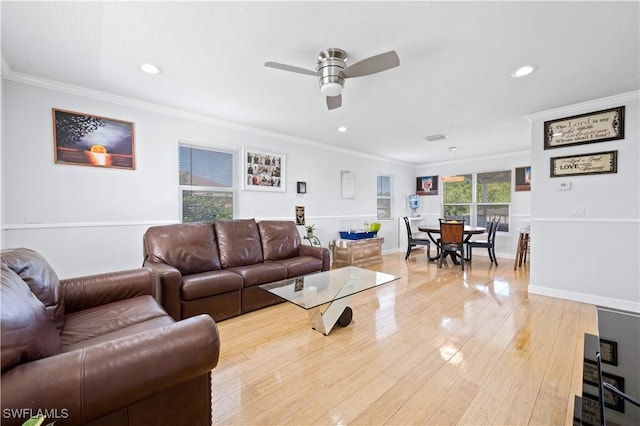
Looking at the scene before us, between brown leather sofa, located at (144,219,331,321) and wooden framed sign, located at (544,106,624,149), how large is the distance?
3.32m

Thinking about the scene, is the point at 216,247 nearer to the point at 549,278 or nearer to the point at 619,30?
the point at 619,30

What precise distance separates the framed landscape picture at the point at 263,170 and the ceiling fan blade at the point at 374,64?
235 centimetres

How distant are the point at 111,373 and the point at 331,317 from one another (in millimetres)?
1779

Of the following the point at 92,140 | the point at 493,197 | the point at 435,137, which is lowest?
the point at 493,197

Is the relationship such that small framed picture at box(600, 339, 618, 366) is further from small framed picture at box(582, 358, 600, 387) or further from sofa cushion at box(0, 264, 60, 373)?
sofa cushion at box(0, 264, 60, 373)

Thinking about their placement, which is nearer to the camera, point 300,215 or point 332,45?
point 332,45

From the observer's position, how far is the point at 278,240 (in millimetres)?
3746

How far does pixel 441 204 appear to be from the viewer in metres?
7.18

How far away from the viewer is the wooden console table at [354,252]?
5.05 metres

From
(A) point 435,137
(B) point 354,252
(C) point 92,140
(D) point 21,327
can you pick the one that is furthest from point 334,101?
(B) point 354,252

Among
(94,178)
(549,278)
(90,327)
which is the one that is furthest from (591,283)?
(94,178)

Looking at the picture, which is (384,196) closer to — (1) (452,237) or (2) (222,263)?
(1) (452,237)

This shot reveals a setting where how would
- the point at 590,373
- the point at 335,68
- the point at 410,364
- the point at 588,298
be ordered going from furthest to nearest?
the point at 588,298
the point at 335,68
the point at 410,364
the point at 590,373

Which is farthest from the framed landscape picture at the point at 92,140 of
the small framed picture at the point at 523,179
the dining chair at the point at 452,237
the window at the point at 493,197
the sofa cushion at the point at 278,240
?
the small framed picture at the point at 523,179
